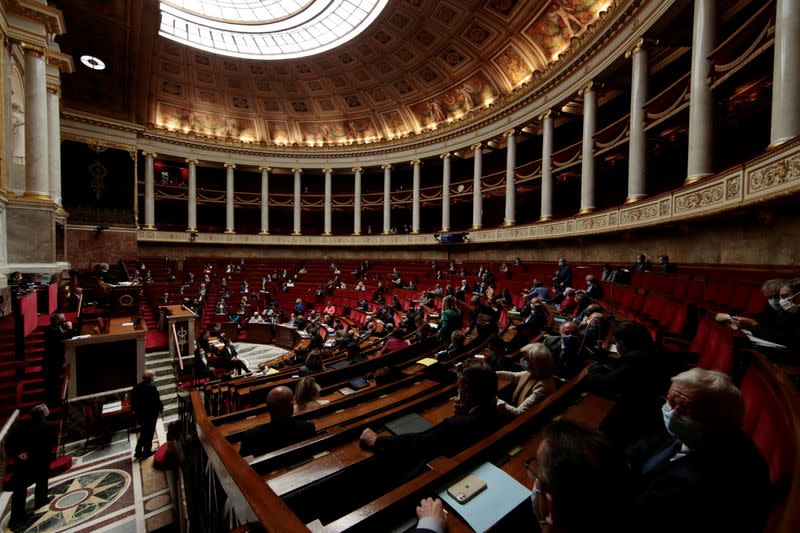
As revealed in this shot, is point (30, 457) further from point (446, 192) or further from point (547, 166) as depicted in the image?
point (446, 192)

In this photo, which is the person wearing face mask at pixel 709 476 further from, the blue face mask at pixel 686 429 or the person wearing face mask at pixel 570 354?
the person wearing face mask at pixel 570 354

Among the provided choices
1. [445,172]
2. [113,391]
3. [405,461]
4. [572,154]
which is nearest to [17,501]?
[113,391]

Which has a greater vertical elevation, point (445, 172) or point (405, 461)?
point (445, 172)

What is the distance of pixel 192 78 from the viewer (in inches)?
845

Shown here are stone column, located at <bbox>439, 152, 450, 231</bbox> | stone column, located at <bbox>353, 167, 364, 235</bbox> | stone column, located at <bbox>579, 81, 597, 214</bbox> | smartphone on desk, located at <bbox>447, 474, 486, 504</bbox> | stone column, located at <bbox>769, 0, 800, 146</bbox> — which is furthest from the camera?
stone column, located at <bbox>353, 167, 364, 235</bbox>

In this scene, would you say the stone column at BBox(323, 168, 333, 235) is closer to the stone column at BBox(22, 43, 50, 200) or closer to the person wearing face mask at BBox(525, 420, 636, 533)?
the stone column at BBox(22, 43, 50, 200)

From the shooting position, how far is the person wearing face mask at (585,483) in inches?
39.3

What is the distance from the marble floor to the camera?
3947 millimetres

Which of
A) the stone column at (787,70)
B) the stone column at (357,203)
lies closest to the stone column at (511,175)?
the stone column at (787,70)

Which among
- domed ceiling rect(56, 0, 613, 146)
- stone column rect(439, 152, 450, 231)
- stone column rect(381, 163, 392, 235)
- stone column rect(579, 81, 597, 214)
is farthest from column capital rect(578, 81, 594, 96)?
stone column rect(381, 163, 392, 235)

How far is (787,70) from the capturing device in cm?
554

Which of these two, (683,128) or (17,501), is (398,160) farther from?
(17,501)

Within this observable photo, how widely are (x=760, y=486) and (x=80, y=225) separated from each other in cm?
2312

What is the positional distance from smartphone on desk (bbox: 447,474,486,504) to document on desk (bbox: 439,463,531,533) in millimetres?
14
